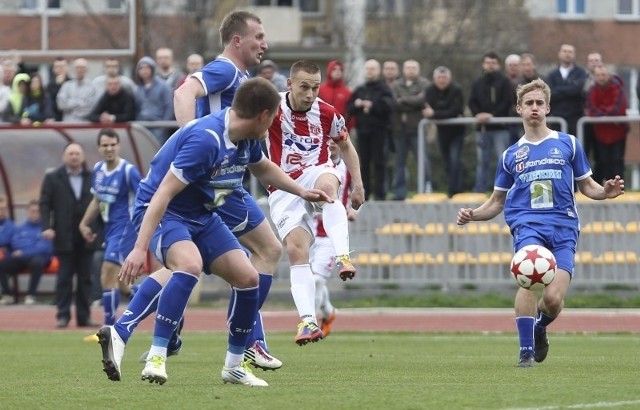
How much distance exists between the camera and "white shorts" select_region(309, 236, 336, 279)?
623 inches

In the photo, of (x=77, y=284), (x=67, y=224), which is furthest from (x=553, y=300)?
(x=67, y=224)

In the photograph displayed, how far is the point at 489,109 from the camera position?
21656 mm

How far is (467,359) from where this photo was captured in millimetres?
12469

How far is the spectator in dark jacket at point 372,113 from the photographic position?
2181 centimetres

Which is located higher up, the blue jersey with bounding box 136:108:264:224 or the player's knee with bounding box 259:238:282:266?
the blue jersey with bounding box 136:108:264:224

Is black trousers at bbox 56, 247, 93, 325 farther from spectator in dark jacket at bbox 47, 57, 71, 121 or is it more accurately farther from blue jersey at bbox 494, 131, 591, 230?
blue jersey at bbox 494, 131, 591, 230

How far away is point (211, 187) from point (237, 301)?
2.58 ft

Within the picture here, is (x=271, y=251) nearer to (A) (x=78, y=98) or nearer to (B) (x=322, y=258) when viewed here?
(B) (x=322, y=258)

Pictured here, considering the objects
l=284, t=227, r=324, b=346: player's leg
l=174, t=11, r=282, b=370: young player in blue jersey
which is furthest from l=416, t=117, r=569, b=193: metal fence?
l=174, t=11, r=282, b=370: young player in blue jersey

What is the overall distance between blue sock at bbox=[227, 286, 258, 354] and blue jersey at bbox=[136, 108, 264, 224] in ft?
1.81

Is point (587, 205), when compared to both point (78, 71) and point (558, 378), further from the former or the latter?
point (558, 378)

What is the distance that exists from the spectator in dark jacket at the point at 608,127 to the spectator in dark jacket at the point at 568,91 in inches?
6.6

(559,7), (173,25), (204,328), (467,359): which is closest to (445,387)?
(467,359)

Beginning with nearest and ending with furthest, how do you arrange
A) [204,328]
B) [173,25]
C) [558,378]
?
1. [558,378]
2. [204,328]
3. [173,25]
